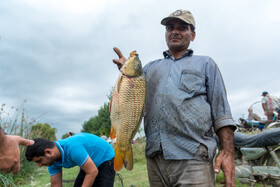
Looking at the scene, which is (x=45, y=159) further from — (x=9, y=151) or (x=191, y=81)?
(x=191, y=81)

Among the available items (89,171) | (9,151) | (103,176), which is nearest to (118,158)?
(9,151)

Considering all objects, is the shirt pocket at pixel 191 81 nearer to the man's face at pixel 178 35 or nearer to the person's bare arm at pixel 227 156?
the man's face at pixel 178 35

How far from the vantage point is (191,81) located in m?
2.22

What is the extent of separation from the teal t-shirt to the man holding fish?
1.72 meters

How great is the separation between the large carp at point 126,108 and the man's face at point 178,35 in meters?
0.59

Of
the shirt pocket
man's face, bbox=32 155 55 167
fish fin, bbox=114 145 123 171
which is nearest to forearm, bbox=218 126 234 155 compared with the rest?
the shirt pocket

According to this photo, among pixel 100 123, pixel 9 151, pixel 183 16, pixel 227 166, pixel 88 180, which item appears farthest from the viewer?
pixel 100 123

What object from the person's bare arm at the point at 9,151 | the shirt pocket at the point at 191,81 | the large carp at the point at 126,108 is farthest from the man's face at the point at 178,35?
the person's bare arm at the point at 9,151

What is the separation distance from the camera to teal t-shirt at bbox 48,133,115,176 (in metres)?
3.72

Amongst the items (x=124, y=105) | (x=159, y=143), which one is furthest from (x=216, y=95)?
(x=124, y=105)

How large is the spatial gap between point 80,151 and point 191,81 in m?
2.13

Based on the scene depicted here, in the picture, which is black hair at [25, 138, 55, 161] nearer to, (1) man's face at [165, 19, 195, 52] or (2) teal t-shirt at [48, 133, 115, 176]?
(2) teal t-shirt at [48, 133, 115, 176]

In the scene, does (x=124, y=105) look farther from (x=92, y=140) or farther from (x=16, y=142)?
(x=92, y=140)

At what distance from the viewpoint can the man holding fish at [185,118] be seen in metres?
2.08
